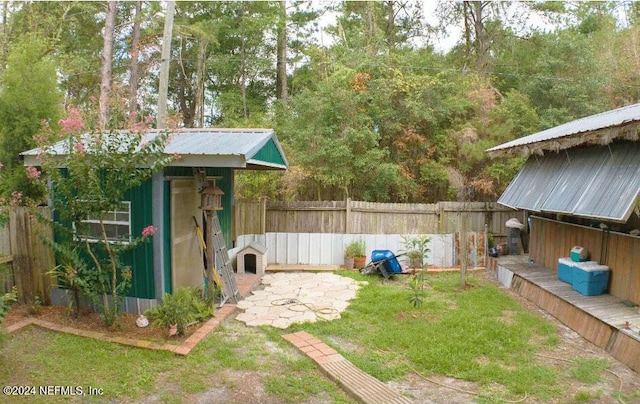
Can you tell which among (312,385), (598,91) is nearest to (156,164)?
(312,385)

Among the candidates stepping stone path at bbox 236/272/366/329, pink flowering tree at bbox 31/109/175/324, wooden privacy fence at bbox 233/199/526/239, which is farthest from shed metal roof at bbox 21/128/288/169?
wooden privacy fence at bbox 233/199/526/239

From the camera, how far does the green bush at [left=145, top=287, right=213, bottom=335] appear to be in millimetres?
5246

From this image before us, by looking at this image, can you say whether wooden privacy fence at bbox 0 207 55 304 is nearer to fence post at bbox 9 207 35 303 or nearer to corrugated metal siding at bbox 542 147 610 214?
fence post at bbox 9 207 35 303

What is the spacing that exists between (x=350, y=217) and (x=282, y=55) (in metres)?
9.87

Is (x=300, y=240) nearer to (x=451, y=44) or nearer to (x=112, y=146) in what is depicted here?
(x=112, y=146)

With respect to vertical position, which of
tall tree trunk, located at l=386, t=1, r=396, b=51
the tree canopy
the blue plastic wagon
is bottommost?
the blue plastic wagon

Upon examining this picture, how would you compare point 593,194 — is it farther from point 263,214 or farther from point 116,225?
point 116,225

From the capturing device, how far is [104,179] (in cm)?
584

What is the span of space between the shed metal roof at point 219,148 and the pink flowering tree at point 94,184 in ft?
1.25

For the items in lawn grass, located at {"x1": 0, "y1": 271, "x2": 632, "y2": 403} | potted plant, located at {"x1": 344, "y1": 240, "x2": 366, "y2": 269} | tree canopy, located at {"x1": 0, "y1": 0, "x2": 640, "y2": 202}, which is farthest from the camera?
tree canopy, located at {"x1": 0, "y1": 0, "x2": 640, "y2": 202}

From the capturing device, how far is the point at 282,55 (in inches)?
677

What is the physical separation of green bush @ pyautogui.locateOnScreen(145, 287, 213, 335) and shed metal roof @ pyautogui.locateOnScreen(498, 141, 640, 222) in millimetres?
5338

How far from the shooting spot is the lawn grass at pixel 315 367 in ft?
13.3

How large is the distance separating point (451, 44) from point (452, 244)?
11.6 m
